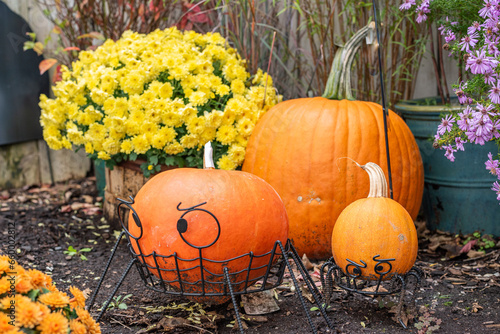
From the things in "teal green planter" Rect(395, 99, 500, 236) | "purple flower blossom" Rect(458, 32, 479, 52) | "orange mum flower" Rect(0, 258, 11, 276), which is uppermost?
"purple flower blossom" Rect(458, 32, 479, 52)

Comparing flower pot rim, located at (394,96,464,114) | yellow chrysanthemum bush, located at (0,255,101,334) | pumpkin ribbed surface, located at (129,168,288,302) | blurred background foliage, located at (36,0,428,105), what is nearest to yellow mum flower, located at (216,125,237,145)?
blurred background foliage, located at (36,0,428,105)

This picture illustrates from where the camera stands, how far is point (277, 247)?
1.71 meters

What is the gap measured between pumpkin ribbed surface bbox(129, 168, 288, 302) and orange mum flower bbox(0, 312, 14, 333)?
0.64 meters

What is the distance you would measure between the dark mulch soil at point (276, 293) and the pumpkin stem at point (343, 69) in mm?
839

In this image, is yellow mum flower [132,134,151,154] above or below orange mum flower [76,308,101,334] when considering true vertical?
above

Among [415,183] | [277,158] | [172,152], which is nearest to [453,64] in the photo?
[415,183]

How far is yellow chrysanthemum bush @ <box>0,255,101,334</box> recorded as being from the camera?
3.32 feet

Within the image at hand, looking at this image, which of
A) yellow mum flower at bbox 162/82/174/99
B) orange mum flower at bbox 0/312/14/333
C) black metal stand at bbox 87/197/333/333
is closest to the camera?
orange mum flower at bbox 0/312/14/333

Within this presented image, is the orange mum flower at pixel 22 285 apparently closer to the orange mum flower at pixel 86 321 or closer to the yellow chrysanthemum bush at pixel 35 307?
the yellow chrysanthemum bush at pixel 35 307

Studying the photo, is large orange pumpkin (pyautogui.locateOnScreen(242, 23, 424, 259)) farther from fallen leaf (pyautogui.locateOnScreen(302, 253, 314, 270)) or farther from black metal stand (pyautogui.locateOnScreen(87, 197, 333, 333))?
black metal stand (pyautogui.locateOnScreen(87, 197, 333, 333))

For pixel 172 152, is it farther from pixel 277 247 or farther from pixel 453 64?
pixel 453 64

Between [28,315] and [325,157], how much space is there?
1.49 m

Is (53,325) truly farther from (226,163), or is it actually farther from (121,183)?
(121,183)

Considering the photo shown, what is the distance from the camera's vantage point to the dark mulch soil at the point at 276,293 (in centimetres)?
169
